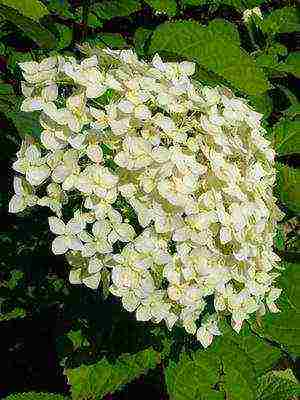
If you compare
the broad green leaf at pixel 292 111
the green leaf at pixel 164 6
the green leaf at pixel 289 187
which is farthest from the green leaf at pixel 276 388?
the green leaf at pixel 164 6

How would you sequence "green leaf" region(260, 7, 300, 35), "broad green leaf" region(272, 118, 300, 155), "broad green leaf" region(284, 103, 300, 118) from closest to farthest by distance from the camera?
→ "broad green leaf" region(272, 118, 300, 155) → "broad green leaf" region(284, 103, 300, 118) → "green leaf" region(260, 7, 300, 35)

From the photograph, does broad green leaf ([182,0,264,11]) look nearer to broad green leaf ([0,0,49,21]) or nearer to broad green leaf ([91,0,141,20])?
broad green leaf ([91,0,141,20])

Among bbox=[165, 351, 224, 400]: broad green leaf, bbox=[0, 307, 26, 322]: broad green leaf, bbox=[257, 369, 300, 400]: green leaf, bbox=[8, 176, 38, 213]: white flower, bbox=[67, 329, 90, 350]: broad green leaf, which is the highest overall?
bbox=[8, 176, 38, 213]: white flower

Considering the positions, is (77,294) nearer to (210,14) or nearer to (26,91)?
(26,91)

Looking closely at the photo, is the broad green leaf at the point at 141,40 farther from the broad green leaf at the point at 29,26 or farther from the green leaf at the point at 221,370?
the green leaf at the point at 221,370

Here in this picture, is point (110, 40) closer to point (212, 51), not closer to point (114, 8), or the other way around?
point (114, 8)

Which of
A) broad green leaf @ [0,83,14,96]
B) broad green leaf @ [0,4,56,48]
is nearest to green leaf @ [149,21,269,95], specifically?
broad green leaf @ [0,4,56,48]
